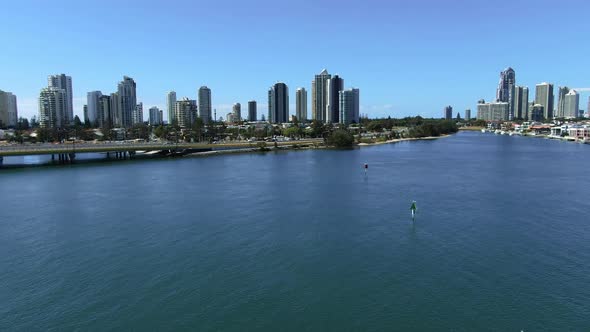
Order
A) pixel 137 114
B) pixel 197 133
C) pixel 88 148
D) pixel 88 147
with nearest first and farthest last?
pixel 88 148
pixel 88 147
pixel 197 133
pixel 137 114

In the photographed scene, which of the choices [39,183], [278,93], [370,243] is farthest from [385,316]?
[278,93]

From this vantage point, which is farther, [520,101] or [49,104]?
[520,101]

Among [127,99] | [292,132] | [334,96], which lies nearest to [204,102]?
[127,99]

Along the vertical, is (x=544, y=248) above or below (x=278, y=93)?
below

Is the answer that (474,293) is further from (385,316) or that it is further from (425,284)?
(385,316)

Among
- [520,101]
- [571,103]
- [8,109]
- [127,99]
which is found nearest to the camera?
[8,109]

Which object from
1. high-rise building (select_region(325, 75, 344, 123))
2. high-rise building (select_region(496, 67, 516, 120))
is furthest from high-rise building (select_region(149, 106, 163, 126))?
high-rise building (select_region(496, 67, 516, 120))

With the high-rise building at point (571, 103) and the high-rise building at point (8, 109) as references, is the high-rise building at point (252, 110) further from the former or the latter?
the high-rise building at point (571, 103)

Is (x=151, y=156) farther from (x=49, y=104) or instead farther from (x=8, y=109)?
(x=8, y=109)
